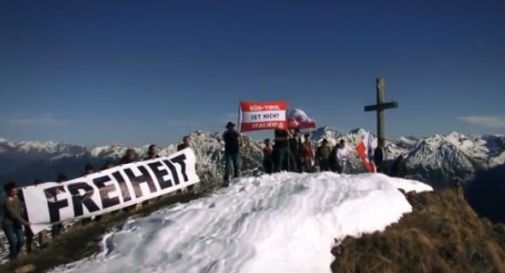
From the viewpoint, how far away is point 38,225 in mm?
17797

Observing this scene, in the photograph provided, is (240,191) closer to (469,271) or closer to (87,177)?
(87,177)

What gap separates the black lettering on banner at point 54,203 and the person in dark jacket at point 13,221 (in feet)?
2.90

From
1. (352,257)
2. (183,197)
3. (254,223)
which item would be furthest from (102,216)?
(352,257)

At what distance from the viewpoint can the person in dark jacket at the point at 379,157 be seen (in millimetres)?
27322

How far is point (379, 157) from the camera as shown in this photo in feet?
90.8

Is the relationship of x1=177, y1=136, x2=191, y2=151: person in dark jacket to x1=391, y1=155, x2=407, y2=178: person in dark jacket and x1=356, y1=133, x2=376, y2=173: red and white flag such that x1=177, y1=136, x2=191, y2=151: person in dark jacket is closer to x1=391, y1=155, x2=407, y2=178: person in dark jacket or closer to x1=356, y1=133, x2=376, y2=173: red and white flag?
x1=356, y1=133, x2=376, y2=173: red and white flag

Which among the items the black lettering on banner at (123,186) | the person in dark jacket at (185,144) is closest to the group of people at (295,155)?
the person in dark jacket at (185,144)

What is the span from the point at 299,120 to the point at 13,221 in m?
13.0

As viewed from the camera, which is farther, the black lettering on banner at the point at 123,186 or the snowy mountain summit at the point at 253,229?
the black lettering on banner at the point at 123,186

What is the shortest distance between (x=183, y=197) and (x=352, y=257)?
7.46m

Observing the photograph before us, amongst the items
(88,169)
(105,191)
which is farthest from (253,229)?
(88,169)

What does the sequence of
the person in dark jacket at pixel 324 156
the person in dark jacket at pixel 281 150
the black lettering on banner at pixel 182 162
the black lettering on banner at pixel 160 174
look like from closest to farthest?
the black lettering on banner at pixel 160 174, the black lettering on banner at pixel 182 162, the person in dark jacket at pixel 281 150, the person in dark jacket at pixel 324 156

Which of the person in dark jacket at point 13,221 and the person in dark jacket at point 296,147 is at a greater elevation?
the person in dark jacket at point 296,147

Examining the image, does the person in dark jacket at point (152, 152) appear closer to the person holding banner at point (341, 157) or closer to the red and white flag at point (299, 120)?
the red and white flag at point (299, 120)
